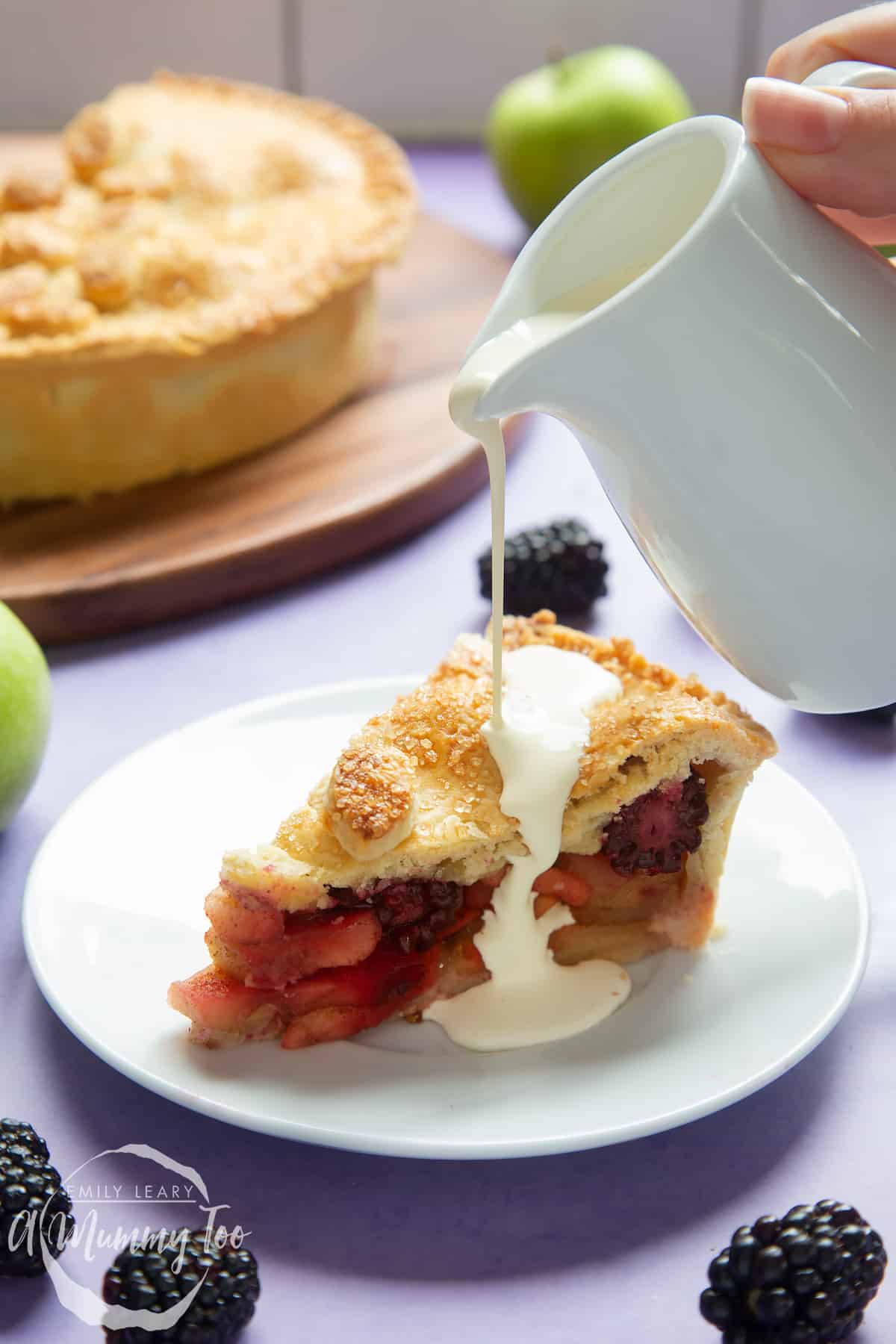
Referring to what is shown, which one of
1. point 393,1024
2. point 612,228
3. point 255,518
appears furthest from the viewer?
point 255,518

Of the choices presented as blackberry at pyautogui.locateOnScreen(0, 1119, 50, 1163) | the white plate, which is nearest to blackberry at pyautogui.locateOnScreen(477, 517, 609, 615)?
the white plate

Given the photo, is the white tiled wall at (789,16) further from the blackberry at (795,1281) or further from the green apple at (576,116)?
the blackberry at (795,1281)

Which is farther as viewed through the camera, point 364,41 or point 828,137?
point 364,41

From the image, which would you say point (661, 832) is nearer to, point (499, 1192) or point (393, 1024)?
point (393, 1024)

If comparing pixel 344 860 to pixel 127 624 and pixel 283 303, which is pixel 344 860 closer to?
pixel 127 624

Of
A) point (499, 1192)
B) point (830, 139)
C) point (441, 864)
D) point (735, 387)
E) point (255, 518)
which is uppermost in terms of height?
point (830, 139)

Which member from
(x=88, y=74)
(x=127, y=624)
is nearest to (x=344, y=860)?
(x=127, y=624)

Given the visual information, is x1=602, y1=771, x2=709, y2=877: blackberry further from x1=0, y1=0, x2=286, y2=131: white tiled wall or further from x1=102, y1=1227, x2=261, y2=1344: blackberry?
x1=0, y1=0, x2=286, y2=131: white tiled wall

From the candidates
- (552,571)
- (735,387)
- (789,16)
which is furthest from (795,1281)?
(789,16)
